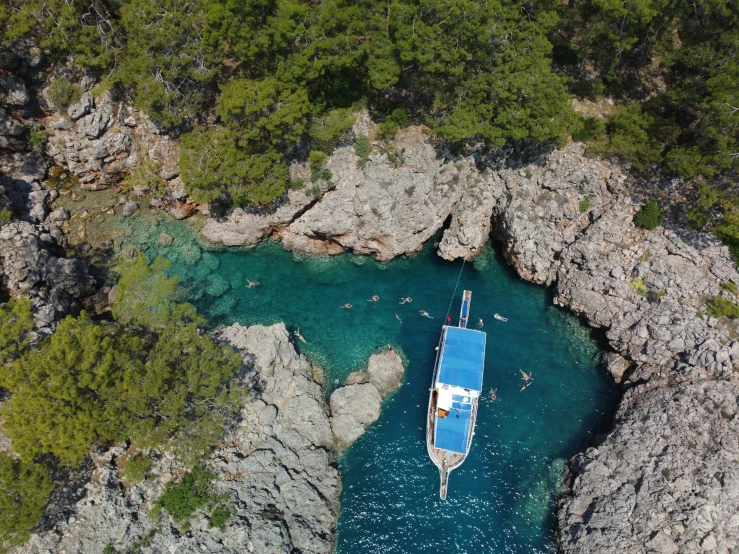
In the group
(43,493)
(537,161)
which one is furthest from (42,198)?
(537,161)

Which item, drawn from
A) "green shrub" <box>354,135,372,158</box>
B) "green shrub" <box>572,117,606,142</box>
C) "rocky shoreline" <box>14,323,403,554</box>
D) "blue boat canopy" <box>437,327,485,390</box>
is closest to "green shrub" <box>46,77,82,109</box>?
"green shrub" <box>354,135,372,158</box>

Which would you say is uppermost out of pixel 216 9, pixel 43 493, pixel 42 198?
pixel 216 9

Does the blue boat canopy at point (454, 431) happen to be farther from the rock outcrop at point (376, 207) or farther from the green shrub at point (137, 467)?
the green shrub at point (137, 467)

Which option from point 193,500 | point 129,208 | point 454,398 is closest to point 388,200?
point 454,398

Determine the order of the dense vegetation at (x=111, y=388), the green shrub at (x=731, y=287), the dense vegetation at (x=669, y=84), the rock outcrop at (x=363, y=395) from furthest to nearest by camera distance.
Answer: the green shrub at (x=731, y=287) → the dense vegetation at (x=669, y=84) → the rock outcrop at (x=363, y=395) → the dense vegetation at (x=111, y=388)

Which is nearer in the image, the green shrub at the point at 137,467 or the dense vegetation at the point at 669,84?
the green shrub at the point at 137,467

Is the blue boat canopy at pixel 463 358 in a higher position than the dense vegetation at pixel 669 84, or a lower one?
lower

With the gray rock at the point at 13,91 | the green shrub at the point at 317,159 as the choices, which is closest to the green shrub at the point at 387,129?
the green shrub at the point at 317,159

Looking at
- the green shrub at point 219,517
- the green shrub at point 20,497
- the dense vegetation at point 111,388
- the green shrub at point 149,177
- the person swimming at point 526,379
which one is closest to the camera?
the green shrub at point 20,497

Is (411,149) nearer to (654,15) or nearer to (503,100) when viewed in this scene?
(503,100)
